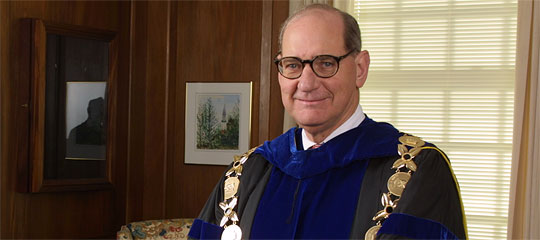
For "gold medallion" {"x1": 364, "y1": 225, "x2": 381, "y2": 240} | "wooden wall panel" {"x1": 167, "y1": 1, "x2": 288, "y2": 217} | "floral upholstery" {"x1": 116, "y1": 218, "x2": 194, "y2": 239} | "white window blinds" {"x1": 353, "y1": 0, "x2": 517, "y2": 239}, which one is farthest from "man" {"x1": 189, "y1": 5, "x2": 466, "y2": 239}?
"wooden wall panel" {"x1": 167, "y1": 1, "x2": 288, "y2": 217}

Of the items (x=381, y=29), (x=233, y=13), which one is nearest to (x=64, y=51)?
(x=233, y=13)

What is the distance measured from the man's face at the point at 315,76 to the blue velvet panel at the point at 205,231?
508 mm

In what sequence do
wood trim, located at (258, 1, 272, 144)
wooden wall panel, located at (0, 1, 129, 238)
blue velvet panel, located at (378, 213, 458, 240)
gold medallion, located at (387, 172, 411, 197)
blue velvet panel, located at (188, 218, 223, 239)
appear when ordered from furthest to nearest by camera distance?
wood trim, located at (258, 1, 272, 144), wooden wall panel, located at (0, 1, 129, 238), blue velvet panel, located at (188, 218, 223, 239), gold medallion, located at (387, 172, 411, 197), blue velvet panel, located at (378, 213, 458, 240)

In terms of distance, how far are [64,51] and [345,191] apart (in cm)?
291

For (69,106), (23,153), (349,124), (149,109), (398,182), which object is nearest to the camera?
(398,182)

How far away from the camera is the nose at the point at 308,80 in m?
1.89

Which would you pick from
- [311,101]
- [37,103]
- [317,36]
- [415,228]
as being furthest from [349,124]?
[37,103]

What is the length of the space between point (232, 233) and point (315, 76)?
597 mm

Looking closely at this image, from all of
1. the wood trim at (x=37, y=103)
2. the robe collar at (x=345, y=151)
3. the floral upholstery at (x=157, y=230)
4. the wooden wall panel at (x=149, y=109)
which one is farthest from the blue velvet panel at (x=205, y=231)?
the wooden wall panel at (x=149, y=109)

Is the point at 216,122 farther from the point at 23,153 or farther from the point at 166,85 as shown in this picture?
the point at 23,153

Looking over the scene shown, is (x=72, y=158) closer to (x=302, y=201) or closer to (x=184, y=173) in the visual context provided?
(x=184, y=173)

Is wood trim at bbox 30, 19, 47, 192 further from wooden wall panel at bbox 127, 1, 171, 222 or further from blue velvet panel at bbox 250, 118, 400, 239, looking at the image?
blue velvet panel at bbox 250, 118, 400, 239

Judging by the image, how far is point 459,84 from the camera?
13.5ft

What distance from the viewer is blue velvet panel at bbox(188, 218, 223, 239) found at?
2.15 metres
